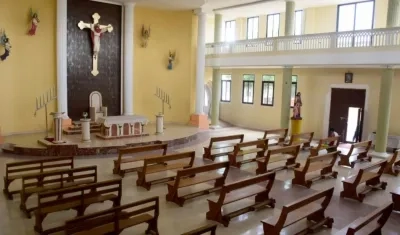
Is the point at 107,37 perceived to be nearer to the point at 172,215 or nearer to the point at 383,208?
the point at 172,215

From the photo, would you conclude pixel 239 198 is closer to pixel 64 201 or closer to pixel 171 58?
pixel 64 201

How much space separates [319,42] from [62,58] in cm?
941

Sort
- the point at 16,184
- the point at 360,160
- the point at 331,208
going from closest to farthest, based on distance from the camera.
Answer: the point at 331,208
the point at 16,184
the point at 360,160

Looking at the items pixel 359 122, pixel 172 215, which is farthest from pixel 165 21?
pixel 172 215

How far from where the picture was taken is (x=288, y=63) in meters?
14.1

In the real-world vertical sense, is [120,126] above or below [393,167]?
above

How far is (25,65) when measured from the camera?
39.6 feet

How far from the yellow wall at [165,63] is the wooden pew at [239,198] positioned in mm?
9862

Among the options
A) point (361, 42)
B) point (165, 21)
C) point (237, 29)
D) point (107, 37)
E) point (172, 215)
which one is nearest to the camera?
point (172, 215)

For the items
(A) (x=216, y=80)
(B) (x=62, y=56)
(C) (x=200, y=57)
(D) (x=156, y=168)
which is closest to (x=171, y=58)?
(C) (x=200, y=57)

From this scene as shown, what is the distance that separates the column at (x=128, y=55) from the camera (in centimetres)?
1394

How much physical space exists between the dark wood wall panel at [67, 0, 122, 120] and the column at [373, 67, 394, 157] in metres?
9.81

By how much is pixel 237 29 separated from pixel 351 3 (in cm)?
666

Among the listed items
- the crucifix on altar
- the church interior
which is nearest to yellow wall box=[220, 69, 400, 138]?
the church interior
